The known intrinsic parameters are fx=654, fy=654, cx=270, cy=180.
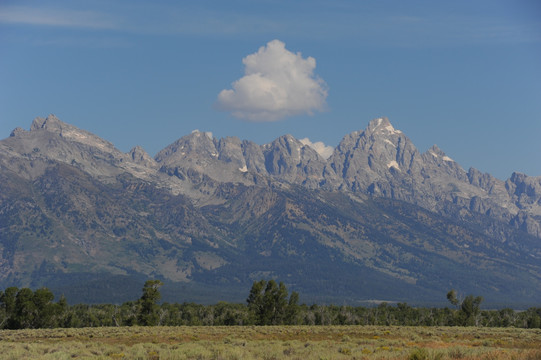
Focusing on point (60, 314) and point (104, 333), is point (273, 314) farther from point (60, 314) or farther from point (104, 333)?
point (104, 333)

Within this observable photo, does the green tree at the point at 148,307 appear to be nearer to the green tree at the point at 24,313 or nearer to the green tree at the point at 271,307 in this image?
the green tree at the point at 24,313

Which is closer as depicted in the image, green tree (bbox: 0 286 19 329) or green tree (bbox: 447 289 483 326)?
green tree (bbox: 0 286 19 329)

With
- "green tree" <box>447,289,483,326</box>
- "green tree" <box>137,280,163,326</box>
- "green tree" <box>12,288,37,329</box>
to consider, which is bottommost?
"green tree" <box>12,288,37,329</box>

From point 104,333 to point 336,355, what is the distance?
1645 inches

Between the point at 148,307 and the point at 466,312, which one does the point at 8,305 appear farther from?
the point at 466,312

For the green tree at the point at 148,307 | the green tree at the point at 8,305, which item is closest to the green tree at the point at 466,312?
the green tree at the point at 148,307

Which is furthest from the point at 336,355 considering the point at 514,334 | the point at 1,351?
the point at 514,334

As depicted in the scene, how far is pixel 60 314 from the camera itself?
6107 inches

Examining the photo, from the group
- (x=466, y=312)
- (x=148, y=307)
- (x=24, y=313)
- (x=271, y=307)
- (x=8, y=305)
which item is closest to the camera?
(x=148, y=307)

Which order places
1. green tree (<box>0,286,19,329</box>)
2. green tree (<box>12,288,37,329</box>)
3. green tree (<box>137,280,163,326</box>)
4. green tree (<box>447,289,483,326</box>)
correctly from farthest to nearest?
green tree (<box>447,289,483,326</box>), green tree (<box>0,286,19,329</box>), green tree (<box>12,288,37,329</box>), green tree (<box>137,280,163,326</box>)

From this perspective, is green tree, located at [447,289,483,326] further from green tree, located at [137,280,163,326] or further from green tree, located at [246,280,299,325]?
green tree, located at [137,280,163,326]

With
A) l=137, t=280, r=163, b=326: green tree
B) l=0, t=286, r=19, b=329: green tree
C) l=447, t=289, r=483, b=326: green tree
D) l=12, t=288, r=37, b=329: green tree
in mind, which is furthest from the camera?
l=447, t=289, r=483, b=326: green tree

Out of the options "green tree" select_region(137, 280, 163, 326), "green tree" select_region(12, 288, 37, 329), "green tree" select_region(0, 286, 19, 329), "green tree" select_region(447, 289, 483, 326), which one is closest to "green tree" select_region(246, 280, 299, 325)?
"green tree" select_region(137, 280, 163, 326)

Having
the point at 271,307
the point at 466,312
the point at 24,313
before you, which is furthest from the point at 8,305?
the point at 466,312
